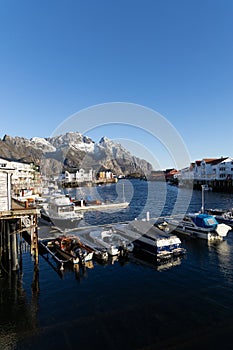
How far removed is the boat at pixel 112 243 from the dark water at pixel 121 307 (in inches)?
69.4

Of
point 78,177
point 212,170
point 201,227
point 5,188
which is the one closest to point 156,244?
point 201,227

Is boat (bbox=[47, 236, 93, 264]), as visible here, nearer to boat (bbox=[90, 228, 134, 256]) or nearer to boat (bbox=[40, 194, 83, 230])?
boat (bbox=[90, 228, 134, 256])

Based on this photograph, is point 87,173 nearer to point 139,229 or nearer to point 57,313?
point 139,229

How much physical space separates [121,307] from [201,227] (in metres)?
19.4

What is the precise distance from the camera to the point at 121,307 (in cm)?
1497

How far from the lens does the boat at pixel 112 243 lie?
2403 cm

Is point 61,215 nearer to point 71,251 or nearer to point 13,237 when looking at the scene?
point 71,251

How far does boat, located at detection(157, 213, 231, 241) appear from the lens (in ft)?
97.3

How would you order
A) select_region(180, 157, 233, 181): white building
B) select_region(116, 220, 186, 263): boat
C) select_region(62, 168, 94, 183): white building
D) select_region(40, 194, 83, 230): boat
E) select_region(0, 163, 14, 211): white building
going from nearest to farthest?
select_region(0, 163, 14, 211): white building, select_region(116, 220, 186, 263): boat, select_region(40, 194, 83, 230): boat, select_region(180, 157, 233, 181): white building, select_region(62, 168, 94, 183): white building

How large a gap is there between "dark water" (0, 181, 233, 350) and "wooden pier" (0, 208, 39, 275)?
4.82ft

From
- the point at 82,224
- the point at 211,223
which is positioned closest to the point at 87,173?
the point at 82,224

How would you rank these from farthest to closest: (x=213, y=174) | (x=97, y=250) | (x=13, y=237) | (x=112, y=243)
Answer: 1. (x=213, y=174)
2. (x=112, y=243)
3. (x=97, y=250)
4. (x=13, y=237)

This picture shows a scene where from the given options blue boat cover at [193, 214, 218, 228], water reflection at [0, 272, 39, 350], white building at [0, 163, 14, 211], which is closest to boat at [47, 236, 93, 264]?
water reflection at [0, 272, 39, 350]

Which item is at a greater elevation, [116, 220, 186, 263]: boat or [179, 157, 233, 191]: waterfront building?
[179, 157, 233, 191]: waterfront building
